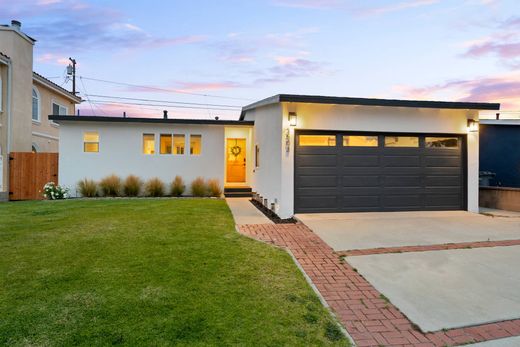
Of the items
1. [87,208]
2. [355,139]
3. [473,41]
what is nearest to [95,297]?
[87,208]

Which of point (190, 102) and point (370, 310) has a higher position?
point (190, 102)

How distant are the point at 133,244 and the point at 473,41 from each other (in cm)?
1279

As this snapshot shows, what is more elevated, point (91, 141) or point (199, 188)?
point (91, 141)

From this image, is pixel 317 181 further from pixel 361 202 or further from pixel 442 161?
pixel 442 161

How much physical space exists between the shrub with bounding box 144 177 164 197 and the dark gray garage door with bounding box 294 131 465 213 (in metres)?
6.60

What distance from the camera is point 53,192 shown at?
1257 centimetres

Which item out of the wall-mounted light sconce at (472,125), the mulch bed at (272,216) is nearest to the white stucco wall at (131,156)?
the mulch bed at (272,216)

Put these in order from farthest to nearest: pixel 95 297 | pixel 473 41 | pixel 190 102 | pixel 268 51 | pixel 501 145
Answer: pixel 190 102
pixel 268 51
pixel 501 145
pixel 473 41
pixel 95 297

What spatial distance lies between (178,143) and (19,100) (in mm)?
7302

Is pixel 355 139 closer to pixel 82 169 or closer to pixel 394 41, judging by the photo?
pixel 394 41

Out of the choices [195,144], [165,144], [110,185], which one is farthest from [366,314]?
[110,185]

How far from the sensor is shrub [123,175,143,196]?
1316 cm

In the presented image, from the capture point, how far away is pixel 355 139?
9.40 metres

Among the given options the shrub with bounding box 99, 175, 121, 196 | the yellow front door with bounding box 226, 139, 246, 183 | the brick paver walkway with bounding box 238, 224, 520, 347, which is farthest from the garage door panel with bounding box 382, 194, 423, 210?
the shrub with bounding box 99, 175, 121, 196
